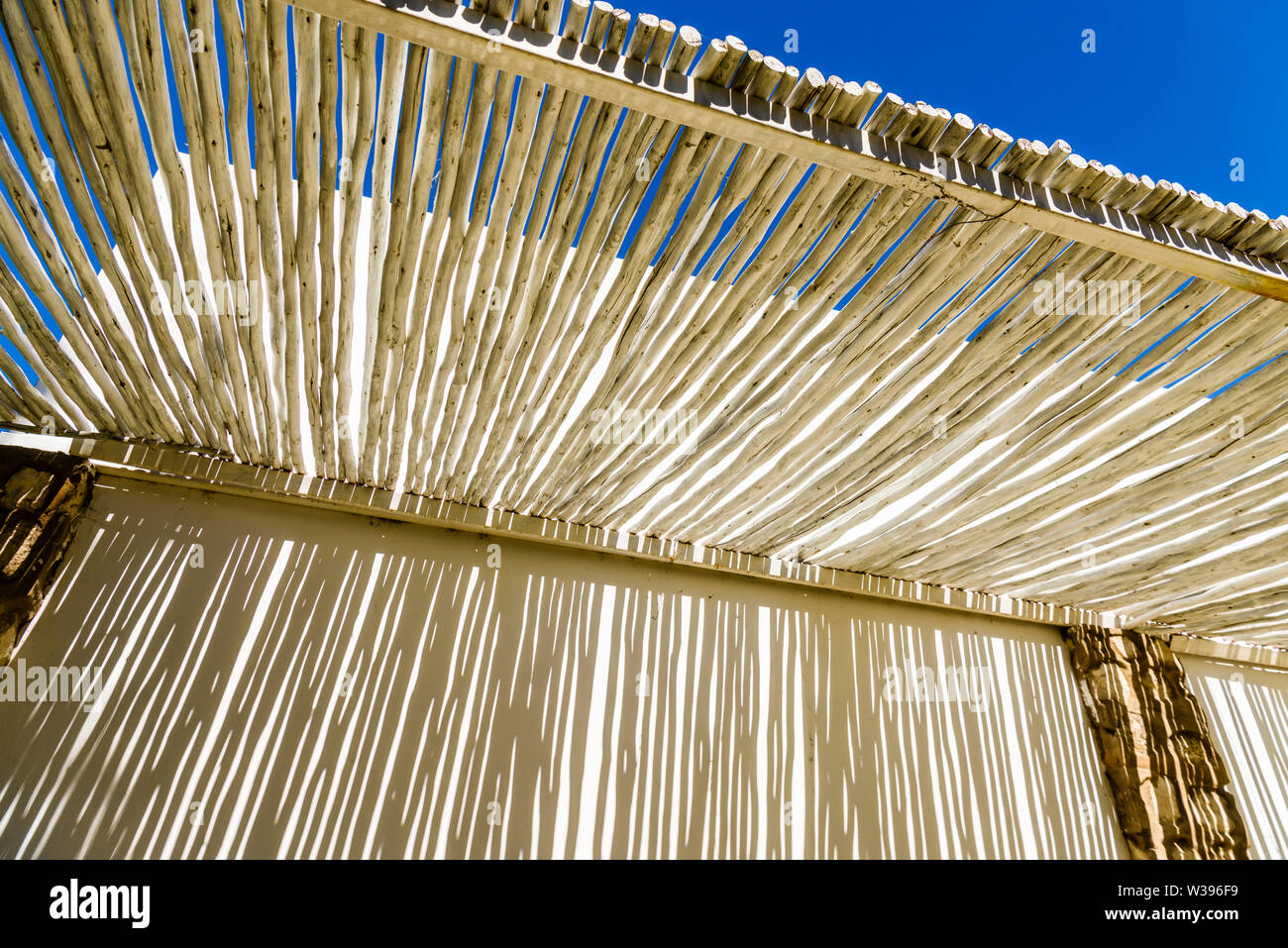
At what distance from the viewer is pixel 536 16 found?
5.12 feet

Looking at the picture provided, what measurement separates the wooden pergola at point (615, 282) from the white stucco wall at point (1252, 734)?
70.8 inches

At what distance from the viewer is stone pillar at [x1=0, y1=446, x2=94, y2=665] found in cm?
278

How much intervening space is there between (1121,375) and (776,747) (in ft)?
7.74

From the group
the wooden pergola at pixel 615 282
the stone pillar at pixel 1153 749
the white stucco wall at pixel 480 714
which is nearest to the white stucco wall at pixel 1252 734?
the stone pillar at pixel 1153 749

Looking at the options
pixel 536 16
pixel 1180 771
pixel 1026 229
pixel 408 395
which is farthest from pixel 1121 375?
pixel 1180 771

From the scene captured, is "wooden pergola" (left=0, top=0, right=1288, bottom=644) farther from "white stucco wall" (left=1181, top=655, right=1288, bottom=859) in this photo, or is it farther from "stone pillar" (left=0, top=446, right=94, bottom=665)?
"white stucco wall" (left=1181, top=655, right=1288, bottom=859)

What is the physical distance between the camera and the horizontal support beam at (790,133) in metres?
1.54

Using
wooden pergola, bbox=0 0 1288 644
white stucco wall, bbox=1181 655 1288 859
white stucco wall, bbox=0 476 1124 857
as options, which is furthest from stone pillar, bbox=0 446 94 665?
white stucco wall, bbox=1181 655 1288 859

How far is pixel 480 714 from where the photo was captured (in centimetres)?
320

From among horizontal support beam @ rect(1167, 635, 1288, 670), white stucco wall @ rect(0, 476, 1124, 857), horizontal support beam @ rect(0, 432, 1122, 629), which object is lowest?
white stucco wall @ rect(0, 476, 1124, 857)

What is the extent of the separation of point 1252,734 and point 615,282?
5415 millimetres

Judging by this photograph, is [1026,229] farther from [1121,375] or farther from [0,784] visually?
[0,784]

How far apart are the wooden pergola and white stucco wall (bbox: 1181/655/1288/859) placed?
1.80 meters

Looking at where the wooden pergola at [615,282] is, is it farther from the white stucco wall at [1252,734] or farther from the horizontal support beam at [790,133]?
the white stucco wall at [1252,734]
